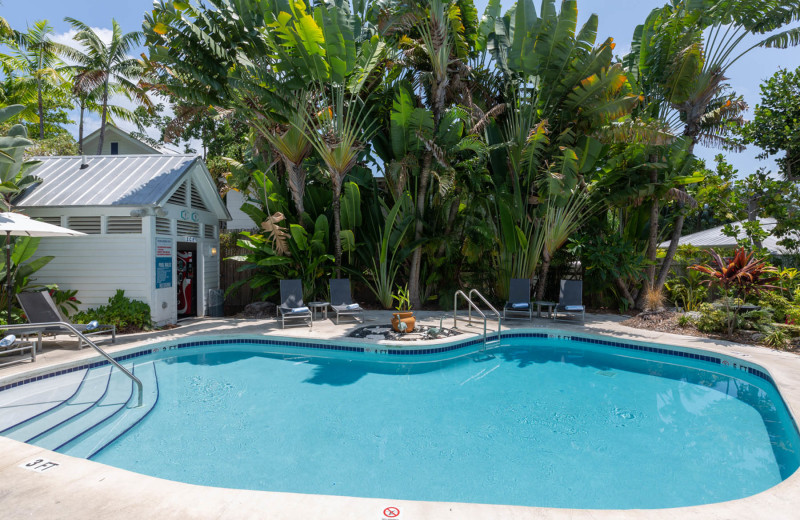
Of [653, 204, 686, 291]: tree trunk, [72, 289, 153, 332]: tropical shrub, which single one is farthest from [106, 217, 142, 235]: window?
[653, 204, 686, 291]: tree trunk

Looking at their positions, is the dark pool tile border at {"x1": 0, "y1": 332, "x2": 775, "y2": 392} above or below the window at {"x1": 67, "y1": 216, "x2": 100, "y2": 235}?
below

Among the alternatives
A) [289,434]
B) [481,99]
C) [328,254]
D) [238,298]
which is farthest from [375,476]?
[481,99]

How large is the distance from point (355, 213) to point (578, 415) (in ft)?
24.2

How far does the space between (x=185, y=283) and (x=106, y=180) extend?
9.77 feet

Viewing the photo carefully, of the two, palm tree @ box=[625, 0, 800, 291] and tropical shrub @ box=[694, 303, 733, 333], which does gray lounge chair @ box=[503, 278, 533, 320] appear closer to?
tropical shrub @ box=[694, 303, 733, 333]

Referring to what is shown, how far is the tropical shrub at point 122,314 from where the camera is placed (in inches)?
327

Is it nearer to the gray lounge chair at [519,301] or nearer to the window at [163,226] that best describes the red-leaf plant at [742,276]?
the gray lounge chair at [519,301]

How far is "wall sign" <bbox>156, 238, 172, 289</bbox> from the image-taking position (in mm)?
8875

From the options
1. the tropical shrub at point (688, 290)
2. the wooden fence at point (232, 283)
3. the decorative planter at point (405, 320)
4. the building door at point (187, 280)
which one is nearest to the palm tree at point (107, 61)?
the wooden fence at point (232, 283)

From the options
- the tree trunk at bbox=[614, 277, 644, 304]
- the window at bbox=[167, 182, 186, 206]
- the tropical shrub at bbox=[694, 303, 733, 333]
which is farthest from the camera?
the tree trunk at bbox=[614, 277, 644, 304]

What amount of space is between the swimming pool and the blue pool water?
0.06 feet

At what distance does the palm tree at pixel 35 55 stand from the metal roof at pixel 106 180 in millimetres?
12351

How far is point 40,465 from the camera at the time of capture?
3086 mm

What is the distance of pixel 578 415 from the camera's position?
196 inches
